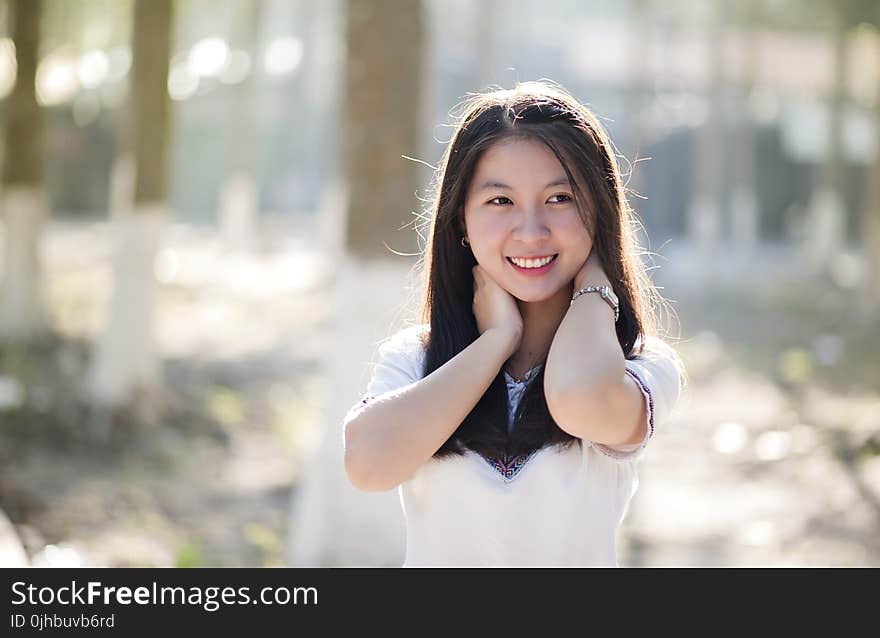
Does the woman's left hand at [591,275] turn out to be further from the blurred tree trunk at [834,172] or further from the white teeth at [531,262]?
the blurred tree trunk at [834,172]

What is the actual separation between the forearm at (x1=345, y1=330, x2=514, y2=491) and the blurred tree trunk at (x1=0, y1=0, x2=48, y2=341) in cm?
886

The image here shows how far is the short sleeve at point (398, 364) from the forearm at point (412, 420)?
2.9 inches

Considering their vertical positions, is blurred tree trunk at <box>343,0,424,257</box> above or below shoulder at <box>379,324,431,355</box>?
above

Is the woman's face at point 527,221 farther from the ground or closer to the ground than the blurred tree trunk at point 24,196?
closer to the ground

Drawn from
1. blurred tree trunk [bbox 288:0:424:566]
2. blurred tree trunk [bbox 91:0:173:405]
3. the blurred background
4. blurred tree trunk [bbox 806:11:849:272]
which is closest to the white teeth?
the blurred background

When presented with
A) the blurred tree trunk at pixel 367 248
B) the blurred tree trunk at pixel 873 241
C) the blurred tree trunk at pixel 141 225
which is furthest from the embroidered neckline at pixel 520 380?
the blurred tree trunk at pixel 873 241

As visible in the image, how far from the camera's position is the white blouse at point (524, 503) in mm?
1750

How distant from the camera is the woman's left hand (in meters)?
1.86

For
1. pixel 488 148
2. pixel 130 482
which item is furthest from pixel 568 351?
pixel 130 482

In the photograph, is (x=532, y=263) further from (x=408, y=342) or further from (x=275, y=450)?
(x=275, y=450)

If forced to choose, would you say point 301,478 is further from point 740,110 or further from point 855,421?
point 740,110

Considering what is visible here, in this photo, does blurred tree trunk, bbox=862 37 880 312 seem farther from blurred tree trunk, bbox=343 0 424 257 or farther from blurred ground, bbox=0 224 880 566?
blurred tree trunk, bbox=343 0 424 257

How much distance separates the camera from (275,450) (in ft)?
27.6

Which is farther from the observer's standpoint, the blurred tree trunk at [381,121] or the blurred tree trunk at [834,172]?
the blurred tree trunk at [834,172]
